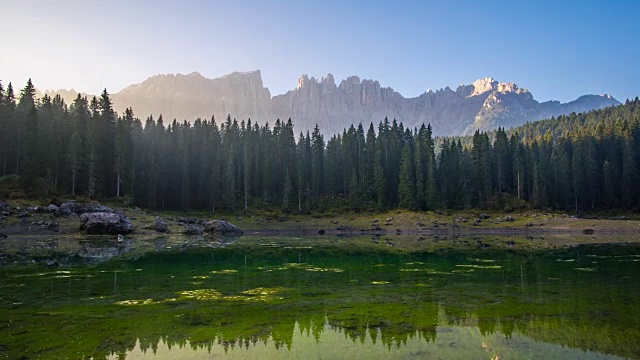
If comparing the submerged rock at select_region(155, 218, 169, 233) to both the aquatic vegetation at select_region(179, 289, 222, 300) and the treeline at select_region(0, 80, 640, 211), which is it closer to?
the treeline at select_region(0, 80, 640, 211)

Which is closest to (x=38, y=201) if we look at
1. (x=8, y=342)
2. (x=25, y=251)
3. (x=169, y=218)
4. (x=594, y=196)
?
(x=169, y=218)

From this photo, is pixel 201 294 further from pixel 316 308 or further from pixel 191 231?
pixel 191 231

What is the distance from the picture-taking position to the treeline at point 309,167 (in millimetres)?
89312

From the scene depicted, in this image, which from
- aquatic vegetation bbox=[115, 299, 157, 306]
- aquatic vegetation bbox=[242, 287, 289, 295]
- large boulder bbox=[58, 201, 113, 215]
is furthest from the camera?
large boulder bbox=[58, 201, 113, 215]

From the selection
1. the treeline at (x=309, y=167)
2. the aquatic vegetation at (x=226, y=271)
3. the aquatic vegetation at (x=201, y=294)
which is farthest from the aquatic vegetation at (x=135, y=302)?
the treeline at (x=309, y=167)

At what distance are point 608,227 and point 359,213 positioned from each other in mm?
54873

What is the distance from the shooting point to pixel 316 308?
16703 mm

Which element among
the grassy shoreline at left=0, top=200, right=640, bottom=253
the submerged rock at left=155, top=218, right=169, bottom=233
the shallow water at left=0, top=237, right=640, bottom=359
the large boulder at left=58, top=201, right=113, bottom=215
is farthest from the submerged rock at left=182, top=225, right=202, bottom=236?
the shallow water at left=0, top=237, right=640, bottom=359

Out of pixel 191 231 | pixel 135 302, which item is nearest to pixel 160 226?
pixel 191 231

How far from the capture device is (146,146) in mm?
108938

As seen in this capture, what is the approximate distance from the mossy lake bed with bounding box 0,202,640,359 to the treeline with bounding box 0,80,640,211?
63.2 meters

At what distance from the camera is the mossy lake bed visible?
37.6 ft

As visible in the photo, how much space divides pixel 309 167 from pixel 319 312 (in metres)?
112

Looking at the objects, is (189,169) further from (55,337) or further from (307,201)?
(55,337)
